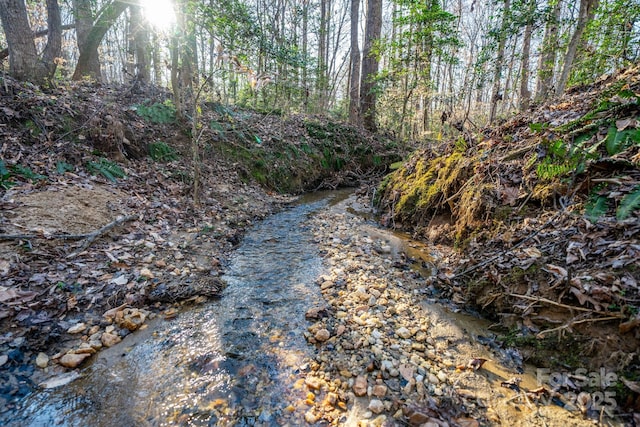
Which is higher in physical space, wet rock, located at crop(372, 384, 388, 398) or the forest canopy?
the forest canopy

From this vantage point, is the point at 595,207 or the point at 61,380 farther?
the point at 595,207

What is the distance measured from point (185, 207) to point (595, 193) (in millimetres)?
5739

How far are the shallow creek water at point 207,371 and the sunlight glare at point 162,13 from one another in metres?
5.02

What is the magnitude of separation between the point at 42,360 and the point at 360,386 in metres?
2.51

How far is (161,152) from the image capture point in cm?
647

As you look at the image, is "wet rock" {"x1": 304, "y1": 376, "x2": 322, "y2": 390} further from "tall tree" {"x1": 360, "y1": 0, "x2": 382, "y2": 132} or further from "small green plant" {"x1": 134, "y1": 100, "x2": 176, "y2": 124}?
"tall tree" {"x1": 360, "y1": 0, "x2": 382, "y2": 132}

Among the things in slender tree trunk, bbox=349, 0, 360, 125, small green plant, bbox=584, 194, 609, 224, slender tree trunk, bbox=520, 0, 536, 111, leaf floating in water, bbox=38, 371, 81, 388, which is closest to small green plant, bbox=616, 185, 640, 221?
small green plant, bbox=584, 194, 609, 224

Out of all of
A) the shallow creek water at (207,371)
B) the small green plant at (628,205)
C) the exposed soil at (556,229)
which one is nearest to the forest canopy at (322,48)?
the exposed soil at (556,229)

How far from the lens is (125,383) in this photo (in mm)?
2254

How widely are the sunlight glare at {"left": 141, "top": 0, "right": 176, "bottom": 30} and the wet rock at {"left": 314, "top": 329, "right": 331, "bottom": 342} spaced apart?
5.95 meters

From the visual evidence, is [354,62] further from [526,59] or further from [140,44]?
[140,44]

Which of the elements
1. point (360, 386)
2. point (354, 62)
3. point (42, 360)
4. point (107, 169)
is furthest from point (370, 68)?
point (42, 360)

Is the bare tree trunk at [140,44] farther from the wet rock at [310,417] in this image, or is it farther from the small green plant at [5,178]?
the wet rock at [310,417]

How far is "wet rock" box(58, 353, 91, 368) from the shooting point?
2.35m
